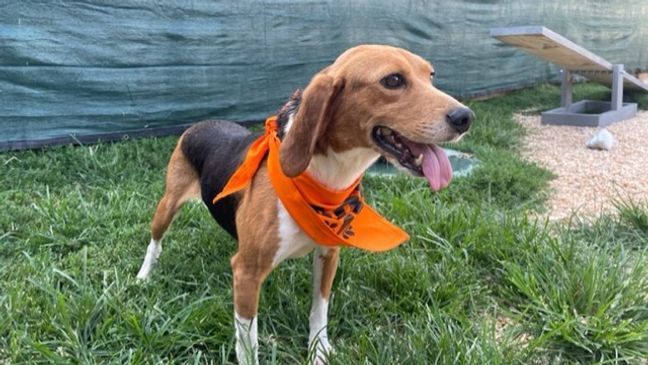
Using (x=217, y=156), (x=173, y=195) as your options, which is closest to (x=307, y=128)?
(x=217, y=156)

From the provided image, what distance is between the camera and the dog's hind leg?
3199 mm

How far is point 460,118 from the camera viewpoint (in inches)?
81.3

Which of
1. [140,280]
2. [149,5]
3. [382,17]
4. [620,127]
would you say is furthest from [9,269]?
[620,127]

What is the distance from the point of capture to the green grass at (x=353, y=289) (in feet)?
7.89

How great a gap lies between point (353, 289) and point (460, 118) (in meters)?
1.27

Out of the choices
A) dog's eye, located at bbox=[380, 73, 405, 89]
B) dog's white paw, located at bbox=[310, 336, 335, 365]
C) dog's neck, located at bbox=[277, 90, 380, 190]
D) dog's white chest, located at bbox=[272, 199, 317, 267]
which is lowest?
dog's white paw, located at bbox=[310, 336, 335, 365]

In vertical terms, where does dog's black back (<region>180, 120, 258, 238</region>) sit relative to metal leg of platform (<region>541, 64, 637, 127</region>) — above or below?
above

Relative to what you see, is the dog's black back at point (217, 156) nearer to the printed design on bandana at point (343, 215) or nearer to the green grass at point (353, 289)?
the green grass at point (353, 289)

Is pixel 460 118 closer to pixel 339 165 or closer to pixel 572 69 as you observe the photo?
pixel 339 165

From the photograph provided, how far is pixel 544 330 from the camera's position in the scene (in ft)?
8.36

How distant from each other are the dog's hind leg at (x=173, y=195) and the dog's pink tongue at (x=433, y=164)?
1.41 meters

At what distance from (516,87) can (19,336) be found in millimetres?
9961

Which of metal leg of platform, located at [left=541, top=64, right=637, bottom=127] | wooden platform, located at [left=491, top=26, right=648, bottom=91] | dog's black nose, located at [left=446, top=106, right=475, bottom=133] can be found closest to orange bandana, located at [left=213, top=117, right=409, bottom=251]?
dog's black nose, located at [left=446, top=106, right=475, bottom=133]

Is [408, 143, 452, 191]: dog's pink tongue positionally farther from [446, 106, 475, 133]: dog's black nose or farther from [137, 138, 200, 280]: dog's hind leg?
[137, 138, 200, 280]: dog's hind leg
